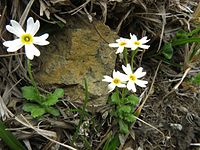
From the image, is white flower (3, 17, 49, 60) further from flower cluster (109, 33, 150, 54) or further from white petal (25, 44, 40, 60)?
flower cluster (109, 33, 150, 54)

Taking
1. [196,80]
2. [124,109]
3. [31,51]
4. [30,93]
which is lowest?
[196,80]

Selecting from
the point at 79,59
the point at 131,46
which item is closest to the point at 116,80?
the point at 131,46

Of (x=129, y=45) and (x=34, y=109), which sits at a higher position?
(x=129, y=45)

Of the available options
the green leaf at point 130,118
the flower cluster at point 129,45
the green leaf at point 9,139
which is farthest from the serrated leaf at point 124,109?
the green leaf at point 9,139

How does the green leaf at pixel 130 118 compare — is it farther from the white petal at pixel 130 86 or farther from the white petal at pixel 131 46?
the white petal at pixel 131 46

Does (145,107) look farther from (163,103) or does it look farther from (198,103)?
(198,103)

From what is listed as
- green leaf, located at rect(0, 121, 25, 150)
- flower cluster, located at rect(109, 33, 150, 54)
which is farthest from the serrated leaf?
green leaf, located at rect(0, 121, 25, 150)

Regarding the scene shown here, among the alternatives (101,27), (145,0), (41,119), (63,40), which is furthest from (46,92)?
(145,0)

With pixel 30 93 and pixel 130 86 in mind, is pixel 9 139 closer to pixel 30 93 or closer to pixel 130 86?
pixel 30 93
